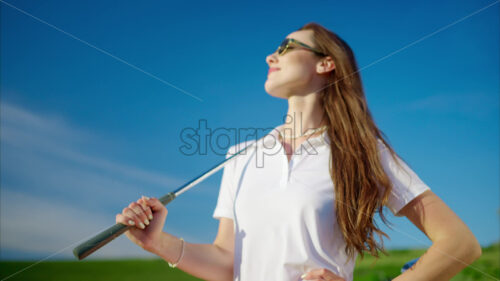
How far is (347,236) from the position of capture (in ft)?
6.63

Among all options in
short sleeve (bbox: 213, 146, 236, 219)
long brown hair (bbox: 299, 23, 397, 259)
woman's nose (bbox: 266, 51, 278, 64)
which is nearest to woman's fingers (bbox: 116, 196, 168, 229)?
→ short sleeve (bbox: 213, 146, 236, 219)

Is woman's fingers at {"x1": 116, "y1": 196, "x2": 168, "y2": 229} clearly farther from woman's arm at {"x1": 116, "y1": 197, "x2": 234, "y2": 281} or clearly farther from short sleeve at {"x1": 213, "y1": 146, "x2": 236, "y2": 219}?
short sleeve at {"x1": 213, "y1": 146, "x2": 236, "y2": 219}

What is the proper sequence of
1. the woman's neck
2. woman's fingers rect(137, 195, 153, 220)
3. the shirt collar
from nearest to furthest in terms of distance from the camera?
1. woman's fingers rect(137, 195, 153, 220)
2. the shirt collar
3. the woman's neck

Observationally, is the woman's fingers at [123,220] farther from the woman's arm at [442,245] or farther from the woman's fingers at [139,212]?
the woman's arm at [442,245]

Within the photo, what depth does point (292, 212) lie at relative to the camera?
2.01m

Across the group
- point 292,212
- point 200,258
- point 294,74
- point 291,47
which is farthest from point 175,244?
point 291,47

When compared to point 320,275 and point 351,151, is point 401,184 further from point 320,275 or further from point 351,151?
point 320,275

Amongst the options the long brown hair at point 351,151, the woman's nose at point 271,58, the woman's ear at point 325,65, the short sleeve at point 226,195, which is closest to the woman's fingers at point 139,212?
the short sleeve at point 226,195

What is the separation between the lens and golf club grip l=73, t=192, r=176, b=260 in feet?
Result: 5.80

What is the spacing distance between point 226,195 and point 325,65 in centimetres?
98

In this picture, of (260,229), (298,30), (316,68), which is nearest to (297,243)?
(260,229)

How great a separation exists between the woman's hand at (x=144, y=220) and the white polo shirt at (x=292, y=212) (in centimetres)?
42

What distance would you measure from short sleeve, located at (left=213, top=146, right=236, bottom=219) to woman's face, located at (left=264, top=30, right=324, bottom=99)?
54 centimetres

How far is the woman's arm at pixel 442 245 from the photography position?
6.37 ft
